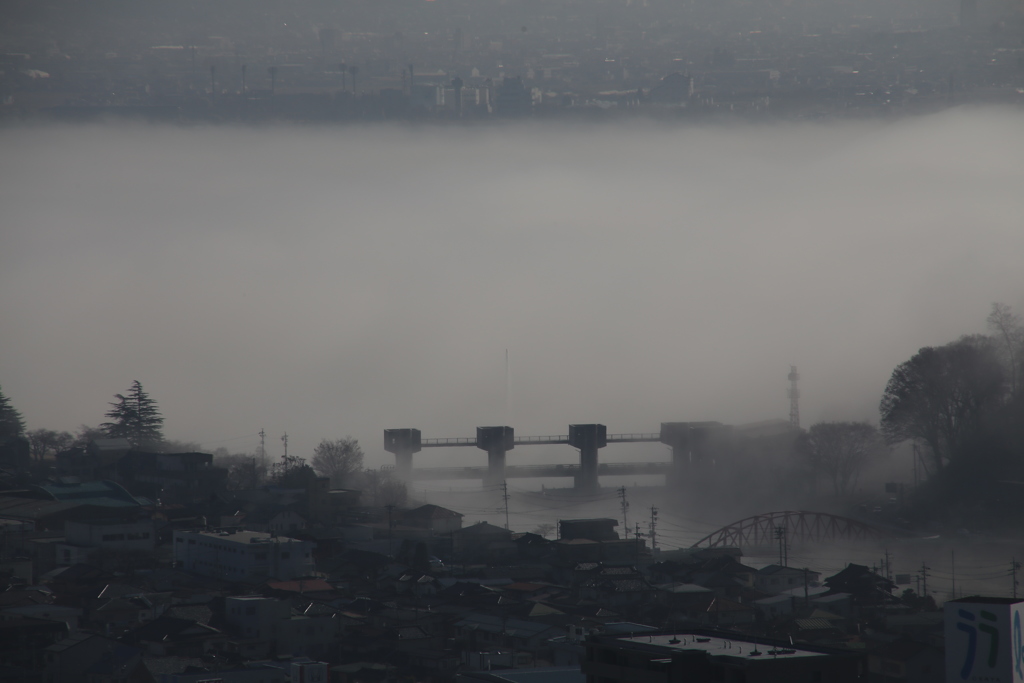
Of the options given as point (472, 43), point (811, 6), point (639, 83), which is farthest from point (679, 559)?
point (811, 6)

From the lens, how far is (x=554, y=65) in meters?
154

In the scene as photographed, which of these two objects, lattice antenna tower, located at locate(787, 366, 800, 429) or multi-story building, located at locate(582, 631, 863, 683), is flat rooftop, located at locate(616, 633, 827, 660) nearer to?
multi-story building, located at locate(582, 631, 863, 683)

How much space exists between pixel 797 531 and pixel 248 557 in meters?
20.4

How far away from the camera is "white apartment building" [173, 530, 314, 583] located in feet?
120

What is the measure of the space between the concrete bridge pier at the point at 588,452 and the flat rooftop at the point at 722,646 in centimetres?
4503

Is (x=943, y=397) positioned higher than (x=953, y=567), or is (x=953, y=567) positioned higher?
(x=943, y=397)

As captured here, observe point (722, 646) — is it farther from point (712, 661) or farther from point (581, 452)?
point (581, 452)

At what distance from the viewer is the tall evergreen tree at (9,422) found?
194ft

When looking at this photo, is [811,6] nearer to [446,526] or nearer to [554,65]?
[554,65]

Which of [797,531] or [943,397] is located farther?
[943,397]

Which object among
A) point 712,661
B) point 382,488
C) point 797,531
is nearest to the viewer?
point 712,661

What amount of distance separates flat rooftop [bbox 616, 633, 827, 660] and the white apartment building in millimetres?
17648

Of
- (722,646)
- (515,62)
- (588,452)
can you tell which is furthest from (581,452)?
(515,62)

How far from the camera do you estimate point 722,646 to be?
62.0ft
